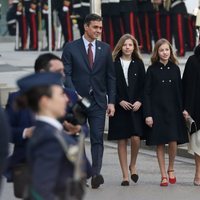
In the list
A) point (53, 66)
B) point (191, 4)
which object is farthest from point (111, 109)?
point (191, 4)

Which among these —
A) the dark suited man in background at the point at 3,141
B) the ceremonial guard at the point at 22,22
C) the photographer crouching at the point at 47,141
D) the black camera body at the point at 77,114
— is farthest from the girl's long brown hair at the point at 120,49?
the ceremonial guard at the point at 22,22

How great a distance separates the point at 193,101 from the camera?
1230cm

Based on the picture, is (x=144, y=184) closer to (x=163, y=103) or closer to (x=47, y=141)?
(x=163, y=103)

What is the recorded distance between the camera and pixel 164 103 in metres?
12.4

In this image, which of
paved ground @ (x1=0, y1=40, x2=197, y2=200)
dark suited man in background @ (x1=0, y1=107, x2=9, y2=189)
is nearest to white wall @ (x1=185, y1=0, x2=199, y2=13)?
paved ground @ (x1=0, y1=40, x2=197, y2=200)

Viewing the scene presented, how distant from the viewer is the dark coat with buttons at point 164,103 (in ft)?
40.5

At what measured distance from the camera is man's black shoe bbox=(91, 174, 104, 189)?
12.2m

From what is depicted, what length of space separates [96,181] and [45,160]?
5.45 meters

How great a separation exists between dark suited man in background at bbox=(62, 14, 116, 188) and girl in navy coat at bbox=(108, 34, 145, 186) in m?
0.28

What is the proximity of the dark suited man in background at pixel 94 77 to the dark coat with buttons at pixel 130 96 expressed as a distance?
279mm

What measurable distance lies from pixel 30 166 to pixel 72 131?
1421 mm

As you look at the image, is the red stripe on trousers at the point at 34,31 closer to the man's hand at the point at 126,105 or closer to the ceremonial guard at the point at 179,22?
the ceremonial guard at the point at 179,22

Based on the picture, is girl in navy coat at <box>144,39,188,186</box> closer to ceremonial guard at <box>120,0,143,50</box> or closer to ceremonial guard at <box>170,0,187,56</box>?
ceremonial guard at <box>170,0,187,56</box>

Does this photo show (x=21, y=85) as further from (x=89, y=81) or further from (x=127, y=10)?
(x=127, y=10)
